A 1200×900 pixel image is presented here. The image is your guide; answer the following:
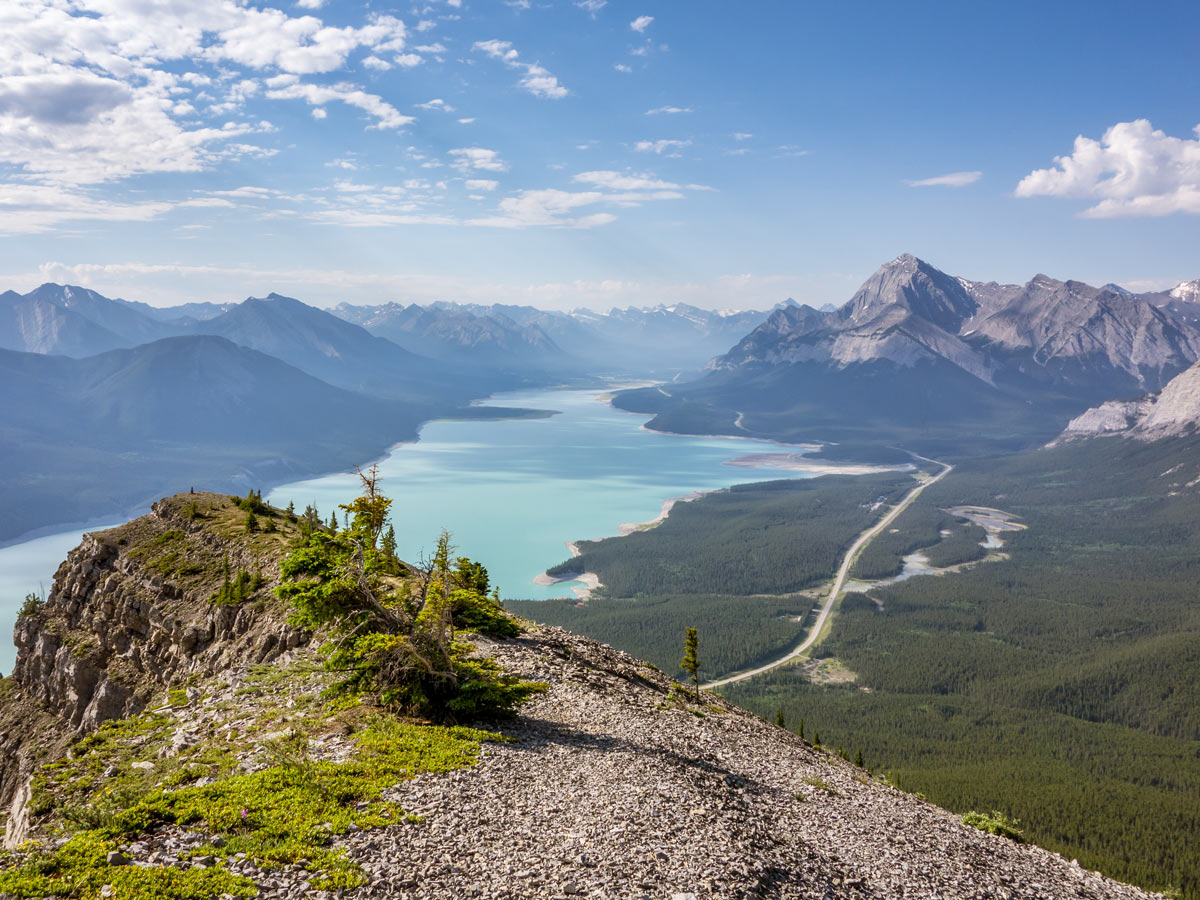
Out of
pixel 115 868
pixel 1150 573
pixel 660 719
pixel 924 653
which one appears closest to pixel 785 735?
pixel 660 719

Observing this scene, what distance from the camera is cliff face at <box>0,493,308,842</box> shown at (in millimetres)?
38156

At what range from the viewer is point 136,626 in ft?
143

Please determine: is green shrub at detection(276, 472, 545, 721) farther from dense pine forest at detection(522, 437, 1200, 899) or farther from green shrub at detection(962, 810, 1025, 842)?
dense pine forest at detection(522, 437, 1200, 899)

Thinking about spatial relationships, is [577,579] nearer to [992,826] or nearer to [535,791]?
[992,826]

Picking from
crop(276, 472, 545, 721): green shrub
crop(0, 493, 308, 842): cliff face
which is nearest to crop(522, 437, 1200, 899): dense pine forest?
crop(276, 472, 545, 721): green shrub

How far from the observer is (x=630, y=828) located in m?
18.3

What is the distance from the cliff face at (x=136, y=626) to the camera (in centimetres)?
3816

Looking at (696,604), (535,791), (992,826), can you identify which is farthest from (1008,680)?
(535,791)

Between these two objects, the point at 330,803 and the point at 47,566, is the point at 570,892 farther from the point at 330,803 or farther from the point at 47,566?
the point at 47,566

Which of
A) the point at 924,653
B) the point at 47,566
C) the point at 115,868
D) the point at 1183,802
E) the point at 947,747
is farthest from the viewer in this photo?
the point at 47,566

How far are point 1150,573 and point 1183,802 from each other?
446ft

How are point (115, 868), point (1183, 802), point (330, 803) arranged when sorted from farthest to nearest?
1. point (1183, 802)
2. point (330, 803)
3. point (115, 868)

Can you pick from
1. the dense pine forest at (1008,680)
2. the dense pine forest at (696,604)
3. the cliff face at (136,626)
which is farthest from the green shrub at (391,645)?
the dense pine forest at (696,604)

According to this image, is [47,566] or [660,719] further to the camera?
[47,566]
